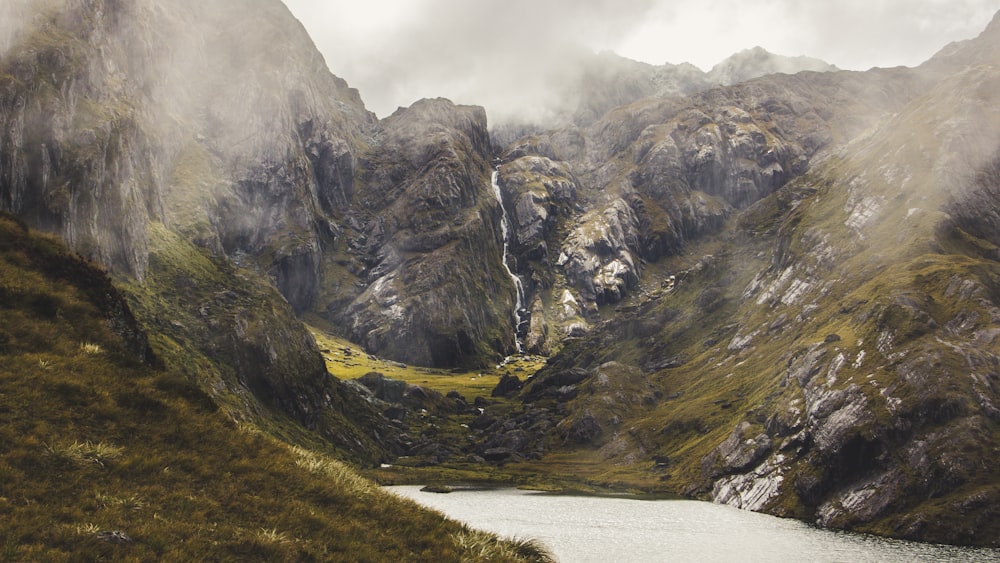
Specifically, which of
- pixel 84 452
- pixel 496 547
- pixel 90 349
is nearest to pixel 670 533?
pixel 496 547

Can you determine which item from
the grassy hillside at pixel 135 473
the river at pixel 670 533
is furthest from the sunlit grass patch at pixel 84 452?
the river at pixel 670 533

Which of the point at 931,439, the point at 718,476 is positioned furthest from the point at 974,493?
the point at 718,476

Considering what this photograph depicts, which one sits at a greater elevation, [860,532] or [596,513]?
[596,513]

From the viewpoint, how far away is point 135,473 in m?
17.0

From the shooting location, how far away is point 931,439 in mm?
130125

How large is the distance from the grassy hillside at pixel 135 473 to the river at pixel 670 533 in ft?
166

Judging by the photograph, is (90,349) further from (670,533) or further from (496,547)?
(670,533)

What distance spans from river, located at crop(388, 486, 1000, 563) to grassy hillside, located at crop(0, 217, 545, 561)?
50695 millimetres

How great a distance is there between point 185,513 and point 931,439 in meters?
155

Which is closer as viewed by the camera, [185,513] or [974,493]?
[185,513]

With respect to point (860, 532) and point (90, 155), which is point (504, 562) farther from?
point (90, 155)

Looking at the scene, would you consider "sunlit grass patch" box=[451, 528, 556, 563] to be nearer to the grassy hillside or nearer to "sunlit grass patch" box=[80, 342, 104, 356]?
the grassy hillside

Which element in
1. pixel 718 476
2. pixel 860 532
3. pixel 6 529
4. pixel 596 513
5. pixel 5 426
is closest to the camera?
pixel 6 529

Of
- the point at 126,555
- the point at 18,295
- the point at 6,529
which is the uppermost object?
the point at 18,295
